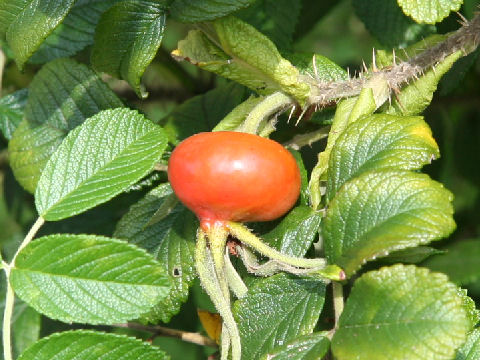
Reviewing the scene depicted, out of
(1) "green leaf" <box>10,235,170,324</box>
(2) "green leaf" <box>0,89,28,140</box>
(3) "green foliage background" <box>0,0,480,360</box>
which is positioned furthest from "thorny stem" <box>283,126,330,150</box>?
(2) "green leaf" <box>0,89,28,140</box>

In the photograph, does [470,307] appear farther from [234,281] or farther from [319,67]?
[319,67]

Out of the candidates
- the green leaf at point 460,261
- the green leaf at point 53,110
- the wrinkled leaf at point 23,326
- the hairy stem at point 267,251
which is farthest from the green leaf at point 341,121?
the green leaf at point 460,261

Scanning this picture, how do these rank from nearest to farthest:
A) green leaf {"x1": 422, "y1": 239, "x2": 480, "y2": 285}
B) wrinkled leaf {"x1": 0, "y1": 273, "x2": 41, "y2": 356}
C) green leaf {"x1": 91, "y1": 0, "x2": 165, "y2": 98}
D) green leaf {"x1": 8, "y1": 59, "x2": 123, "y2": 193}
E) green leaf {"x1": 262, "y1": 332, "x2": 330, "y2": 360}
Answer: green leaf {"x1": 262, "y1": 332, "x2": 330, "y2": 360} → green leaf {"x1": 91, "y1": 0, "x2": 165, "y2": 98} → green leaf {"x1": 8, "y1": 59, "x2": 123, "y2": 193} → wrinkled leaf {"x1": 0, "y1": 273, "x2": 41, "y2": 356} → green leaf {"x1": 422, "y1": 239, "x2": 480, "y2": 285}

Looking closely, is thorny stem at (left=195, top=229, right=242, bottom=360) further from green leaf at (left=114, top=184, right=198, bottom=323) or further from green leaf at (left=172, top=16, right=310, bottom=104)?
green leaf at (left=172, top=16, right=310, bottom=104)

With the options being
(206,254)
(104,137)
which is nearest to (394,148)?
(206,254)

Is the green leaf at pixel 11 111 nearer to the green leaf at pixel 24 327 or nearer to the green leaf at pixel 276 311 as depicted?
the green leaf at pixel 24 327

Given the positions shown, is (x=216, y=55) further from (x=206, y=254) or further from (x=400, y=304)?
(x=400, y=304)

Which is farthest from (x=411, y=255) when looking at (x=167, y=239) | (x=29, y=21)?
(x=29, y=21)
